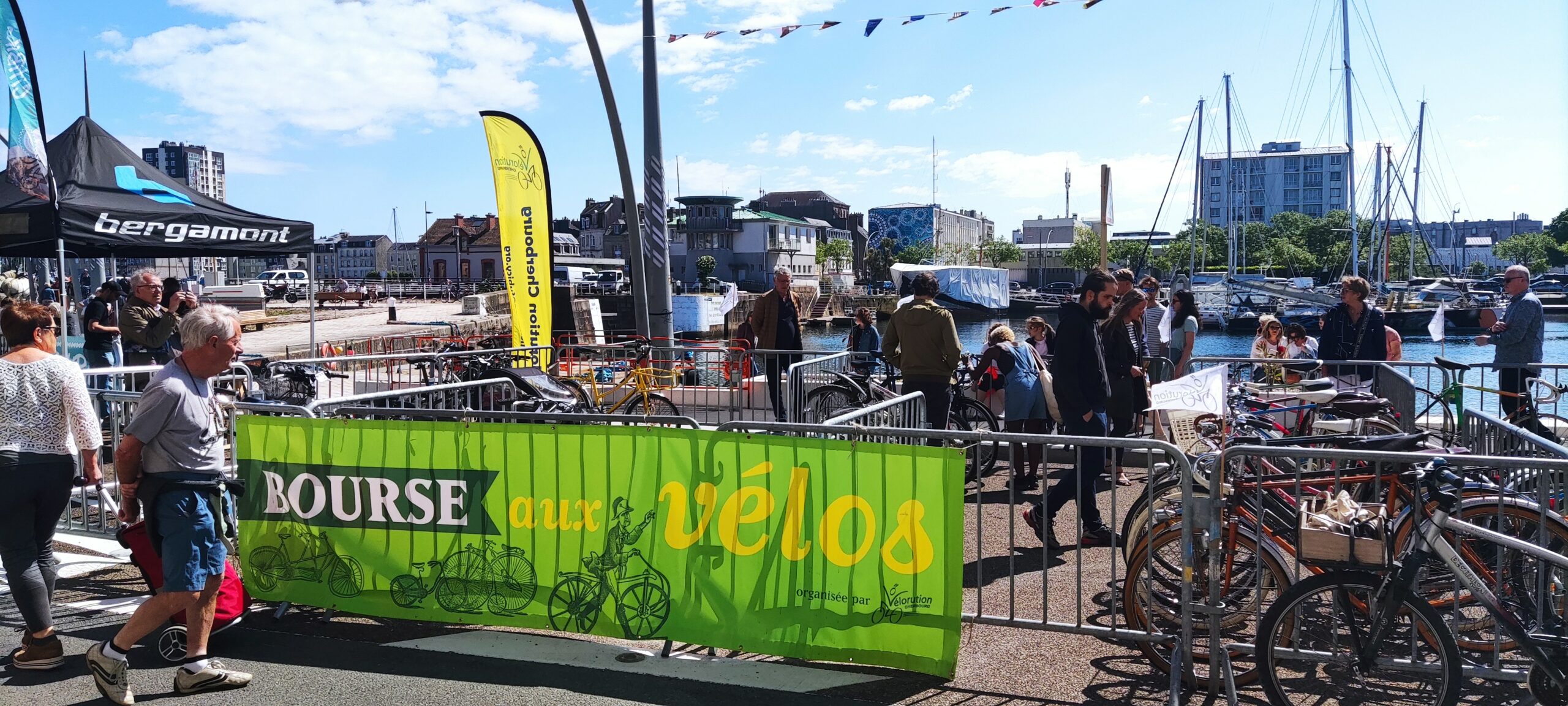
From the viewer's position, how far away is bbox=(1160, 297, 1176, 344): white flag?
11.5 m

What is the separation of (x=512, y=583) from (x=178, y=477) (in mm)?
1522

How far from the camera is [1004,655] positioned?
200 inches

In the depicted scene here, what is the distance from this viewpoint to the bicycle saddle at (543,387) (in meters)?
9.85

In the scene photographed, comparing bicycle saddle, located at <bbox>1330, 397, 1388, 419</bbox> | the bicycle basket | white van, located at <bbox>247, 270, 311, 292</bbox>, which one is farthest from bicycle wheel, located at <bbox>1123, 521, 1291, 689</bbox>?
white van, located at <bbox>247, 270, 311, 292</bbox>

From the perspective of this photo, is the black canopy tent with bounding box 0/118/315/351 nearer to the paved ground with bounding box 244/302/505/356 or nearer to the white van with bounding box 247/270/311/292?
the paved ground with bounding box 244/302/505/356

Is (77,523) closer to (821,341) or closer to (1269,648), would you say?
(1269,648)

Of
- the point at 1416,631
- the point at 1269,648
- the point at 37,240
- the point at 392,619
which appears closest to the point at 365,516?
the point at 392,619

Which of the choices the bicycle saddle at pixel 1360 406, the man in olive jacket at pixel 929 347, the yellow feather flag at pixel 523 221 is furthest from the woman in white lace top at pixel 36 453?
the yellow feather flag at pixel 523 221

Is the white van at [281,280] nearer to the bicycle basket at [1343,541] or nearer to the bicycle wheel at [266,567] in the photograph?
the bicycle wheel at [266,567]

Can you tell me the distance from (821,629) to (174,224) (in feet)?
31.5

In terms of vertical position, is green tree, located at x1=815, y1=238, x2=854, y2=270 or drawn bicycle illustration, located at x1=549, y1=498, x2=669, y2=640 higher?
green tree, located at x1=815, y1=238, x2=854, y2=270

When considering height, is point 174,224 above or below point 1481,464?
above

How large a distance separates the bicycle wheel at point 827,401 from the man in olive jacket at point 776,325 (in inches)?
37.3

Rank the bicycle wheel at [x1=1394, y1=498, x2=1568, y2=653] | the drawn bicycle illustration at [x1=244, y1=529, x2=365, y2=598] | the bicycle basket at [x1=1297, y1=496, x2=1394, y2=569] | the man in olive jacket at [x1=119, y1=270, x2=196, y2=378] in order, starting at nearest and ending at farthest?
the bicycle basket at [x1=1297, y1=496, x2=1394, y2=569], the bicycle wheel at [x1=1394, y1=498, x2=1568, y2=653], the drawn bicycle illustration at [x1=244, y1=529, x2=365, y2=598], the man in olive jacket at [x1=119, y1=270, x2=196, y2=378]
